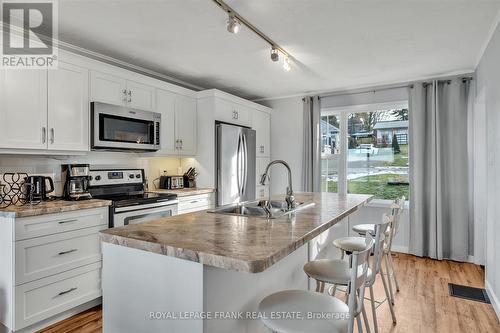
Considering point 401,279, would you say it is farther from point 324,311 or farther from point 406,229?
point 324,311

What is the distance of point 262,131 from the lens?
518cm

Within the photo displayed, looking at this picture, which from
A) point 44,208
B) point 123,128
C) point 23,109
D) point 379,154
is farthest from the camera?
point 379,154

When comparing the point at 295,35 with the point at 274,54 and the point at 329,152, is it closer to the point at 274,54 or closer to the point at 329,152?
the point at 274,54

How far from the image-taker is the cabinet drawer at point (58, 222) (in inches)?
85.9

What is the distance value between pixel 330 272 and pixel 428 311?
4.91 feet

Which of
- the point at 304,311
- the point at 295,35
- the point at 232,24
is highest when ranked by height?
the point at 295,35

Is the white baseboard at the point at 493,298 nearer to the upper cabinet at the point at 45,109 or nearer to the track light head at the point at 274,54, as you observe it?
the track light head at the point at 274,54

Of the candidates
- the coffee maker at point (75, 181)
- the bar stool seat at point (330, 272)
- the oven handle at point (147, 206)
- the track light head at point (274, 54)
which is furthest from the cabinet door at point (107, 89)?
the bar stool seat at point (330, 272)

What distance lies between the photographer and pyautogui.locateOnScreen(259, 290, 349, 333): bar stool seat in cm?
121

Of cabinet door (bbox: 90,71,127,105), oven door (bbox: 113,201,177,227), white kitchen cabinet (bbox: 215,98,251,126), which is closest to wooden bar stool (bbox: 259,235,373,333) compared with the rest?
oven door (bbox: 113,201,177,227)

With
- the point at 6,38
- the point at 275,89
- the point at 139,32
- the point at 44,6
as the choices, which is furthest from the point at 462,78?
the point at 6,38

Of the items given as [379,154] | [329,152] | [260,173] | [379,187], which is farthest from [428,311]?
[260,173]

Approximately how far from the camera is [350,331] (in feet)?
3.85

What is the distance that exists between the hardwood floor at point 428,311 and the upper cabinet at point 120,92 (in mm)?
2043
